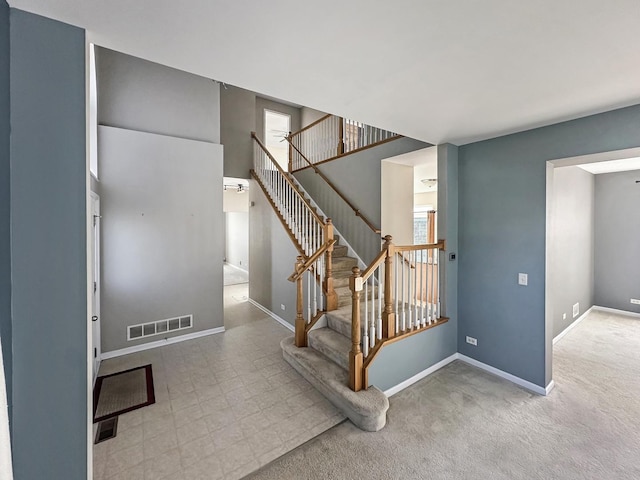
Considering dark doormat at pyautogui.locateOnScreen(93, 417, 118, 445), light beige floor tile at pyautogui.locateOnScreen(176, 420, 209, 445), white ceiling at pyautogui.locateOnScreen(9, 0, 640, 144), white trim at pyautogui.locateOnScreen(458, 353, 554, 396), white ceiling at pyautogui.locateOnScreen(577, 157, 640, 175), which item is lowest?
light beige floor tile at pyautogui.locateOnScreen(176, 420, 209, 445)

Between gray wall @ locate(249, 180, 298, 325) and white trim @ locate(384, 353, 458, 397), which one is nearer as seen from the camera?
white trim @ locate(384, 353, 458, 397)

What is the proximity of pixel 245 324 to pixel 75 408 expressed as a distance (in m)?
3.39

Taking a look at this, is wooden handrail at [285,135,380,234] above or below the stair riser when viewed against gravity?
above

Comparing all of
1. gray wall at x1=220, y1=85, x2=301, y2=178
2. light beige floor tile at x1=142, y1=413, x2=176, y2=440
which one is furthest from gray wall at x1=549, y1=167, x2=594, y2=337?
gray wall at x1=220, y1=85, x2=301, y2=178

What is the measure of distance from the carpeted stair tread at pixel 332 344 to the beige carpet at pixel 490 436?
0.59 meters

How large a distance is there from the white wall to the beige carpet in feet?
6.62

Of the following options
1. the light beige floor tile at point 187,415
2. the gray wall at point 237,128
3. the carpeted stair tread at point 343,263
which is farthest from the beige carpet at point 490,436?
the gray wall at point 237,128

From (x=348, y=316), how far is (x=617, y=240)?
17.1 ft

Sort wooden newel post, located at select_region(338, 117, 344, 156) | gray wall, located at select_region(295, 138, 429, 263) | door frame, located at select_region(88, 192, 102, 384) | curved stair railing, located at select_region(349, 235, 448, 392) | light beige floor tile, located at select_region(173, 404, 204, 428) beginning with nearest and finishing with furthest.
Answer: light beige floor tile, located at select_region(173, 404, 204, 428), curved stair railing, located at select_region(349, 235, 448, 392), door frame, located at select_region(88, 192, 102, 384), gray wall, located at select_region(295, 138, 429, 263), wooden newel post, located at select_region(338, 117, 344, 156)

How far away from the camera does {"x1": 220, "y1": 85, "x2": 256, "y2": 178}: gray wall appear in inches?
224

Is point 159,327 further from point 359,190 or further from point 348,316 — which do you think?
point 359,190

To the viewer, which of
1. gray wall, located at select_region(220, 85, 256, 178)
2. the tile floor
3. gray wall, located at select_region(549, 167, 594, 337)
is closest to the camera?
the tile floor

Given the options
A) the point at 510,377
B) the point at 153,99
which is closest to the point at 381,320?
the point at 510,377

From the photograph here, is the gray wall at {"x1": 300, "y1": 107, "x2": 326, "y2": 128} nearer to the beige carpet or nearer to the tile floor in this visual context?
the tile floor
